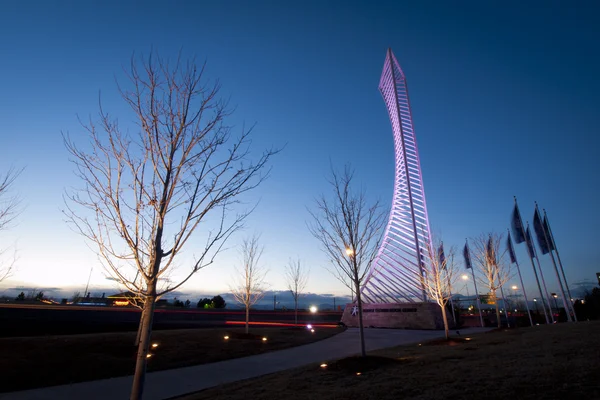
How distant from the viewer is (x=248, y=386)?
26.5 ft

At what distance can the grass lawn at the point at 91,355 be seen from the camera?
936cm

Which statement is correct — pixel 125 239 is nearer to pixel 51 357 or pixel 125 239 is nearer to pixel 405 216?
pixel 51 357

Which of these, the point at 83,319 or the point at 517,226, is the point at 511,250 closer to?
the point at 517,226

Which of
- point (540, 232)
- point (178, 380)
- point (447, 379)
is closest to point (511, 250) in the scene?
point (540, 232)

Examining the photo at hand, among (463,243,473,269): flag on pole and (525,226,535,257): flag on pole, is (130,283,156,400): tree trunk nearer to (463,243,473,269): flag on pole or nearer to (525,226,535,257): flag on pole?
(525,226,535,257): flag on pole

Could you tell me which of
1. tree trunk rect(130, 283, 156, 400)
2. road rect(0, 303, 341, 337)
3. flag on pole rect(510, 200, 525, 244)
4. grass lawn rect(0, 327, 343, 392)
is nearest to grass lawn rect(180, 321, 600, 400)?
tree trunk rect(130, 283, 156, 400)

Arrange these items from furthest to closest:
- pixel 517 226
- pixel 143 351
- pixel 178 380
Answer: pixel 517 226
pixel 178 380
pixel 143 351

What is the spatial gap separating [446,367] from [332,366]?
136 inches

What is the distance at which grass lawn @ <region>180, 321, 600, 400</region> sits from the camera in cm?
512

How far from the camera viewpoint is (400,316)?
32219 millimetres

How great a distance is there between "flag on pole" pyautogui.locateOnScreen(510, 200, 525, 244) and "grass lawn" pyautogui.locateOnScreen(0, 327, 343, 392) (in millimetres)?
25255

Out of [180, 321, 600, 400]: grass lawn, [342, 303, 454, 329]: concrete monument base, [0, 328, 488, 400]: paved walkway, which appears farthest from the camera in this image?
[342, 303, 454, 329]: concrete monument base

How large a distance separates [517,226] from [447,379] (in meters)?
29.5

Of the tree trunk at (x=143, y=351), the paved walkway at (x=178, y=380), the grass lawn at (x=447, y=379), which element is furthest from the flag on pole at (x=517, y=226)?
the tree trunk at (x=143, y=351)
